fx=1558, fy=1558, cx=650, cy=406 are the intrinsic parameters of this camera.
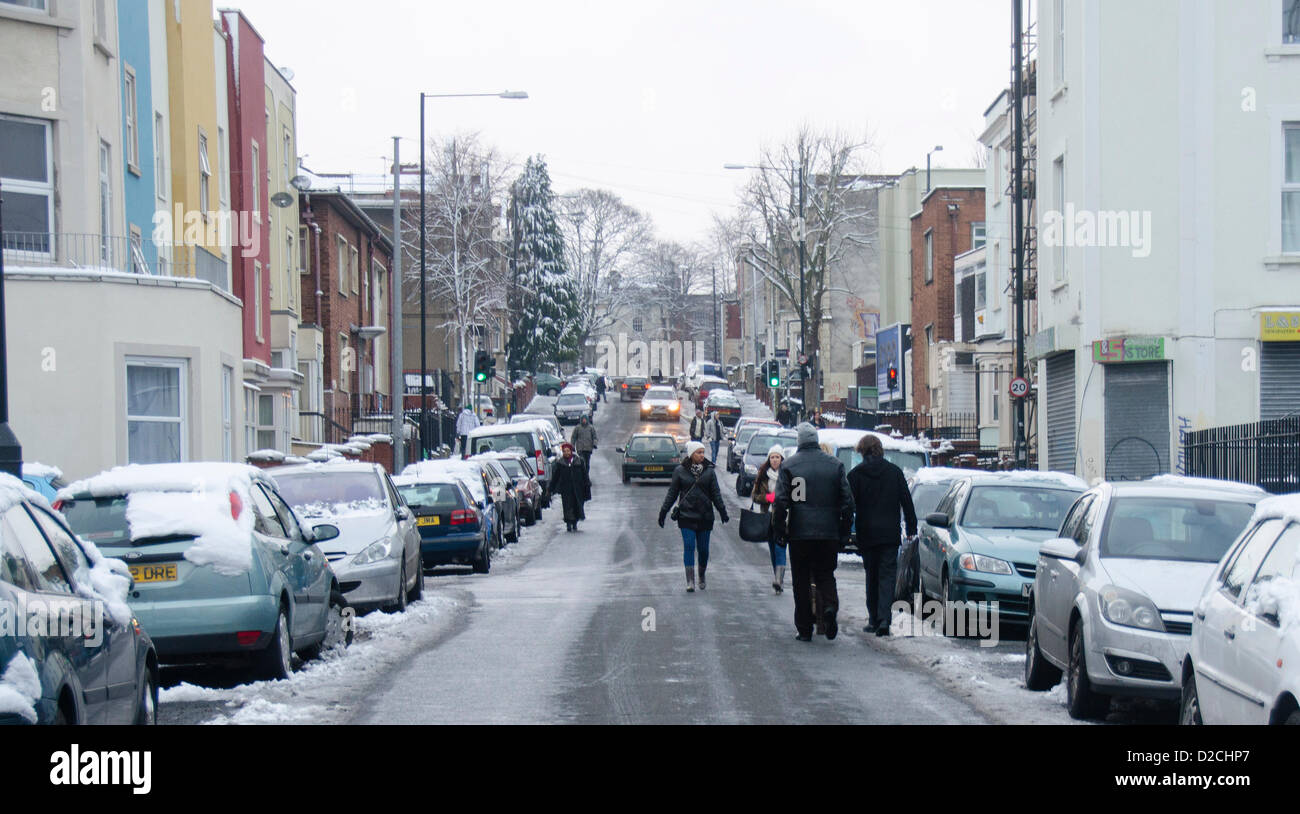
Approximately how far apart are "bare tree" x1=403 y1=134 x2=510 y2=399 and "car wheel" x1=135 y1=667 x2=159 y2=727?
58.8 meters

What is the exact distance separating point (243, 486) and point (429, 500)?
1132cm

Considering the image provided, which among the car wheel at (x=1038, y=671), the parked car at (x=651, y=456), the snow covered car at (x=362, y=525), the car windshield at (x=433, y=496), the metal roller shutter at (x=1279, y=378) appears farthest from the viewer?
the parked car at (x=651, y=456)

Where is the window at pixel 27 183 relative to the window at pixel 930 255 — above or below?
below

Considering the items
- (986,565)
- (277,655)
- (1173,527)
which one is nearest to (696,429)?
(986,565)

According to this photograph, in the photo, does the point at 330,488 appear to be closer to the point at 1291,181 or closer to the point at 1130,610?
the point at 1130,610

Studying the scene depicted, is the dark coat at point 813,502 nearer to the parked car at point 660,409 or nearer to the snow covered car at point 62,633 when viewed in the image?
the snow covered car at point 62,633

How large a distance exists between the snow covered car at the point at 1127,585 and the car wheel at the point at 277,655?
5485 mm

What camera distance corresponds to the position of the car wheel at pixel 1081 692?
386 inches

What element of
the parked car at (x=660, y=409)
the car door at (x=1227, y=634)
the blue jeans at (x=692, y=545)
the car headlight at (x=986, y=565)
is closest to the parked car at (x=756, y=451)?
the blue jeans at (x=692, y=545)

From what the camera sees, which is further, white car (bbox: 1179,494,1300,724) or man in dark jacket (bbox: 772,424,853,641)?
man in dark jacket (bbox: 772,424,853,641)

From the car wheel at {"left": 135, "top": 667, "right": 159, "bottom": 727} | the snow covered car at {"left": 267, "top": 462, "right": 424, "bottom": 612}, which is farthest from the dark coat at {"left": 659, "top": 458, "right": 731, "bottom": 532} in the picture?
the car wheel at {"left": 135, "top": 667, "right": 159, "bottom": 727}

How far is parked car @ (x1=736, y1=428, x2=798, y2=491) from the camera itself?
38781 mm

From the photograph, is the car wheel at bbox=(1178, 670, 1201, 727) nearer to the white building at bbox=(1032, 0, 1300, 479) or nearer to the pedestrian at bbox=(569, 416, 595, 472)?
the white building at bbox=(1032, 0, 1300, 479)
